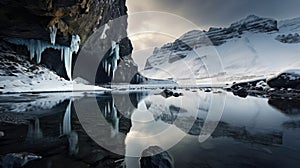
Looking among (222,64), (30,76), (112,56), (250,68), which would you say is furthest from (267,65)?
(30,76)

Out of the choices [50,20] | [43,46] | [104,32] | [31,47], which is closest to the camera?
[50,20]

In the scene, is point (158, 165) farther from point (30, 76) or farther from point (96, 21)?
point (96, 21)

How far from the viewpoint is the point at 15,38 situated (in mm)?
22516

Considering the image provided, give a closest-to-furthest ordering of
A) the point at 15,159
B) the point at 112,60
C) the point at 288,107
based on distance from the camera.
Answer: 1. the point at 15,159
2. the point at 288,107
3. the point at 112,60

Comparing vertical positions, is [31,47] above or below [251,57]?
below

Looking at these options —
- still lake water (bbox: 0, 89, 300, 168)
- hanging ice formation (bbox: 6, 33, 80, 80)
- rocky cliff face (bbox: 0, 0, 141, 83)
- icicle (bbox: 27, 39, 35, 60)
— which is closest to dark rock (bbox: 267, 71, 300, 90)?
still lake water (bbox: 0, 89, 300, 168)

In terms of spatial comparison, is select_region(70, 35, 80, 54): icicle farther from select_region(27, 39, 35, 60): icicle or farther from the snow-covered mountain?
the snow-covered mountain

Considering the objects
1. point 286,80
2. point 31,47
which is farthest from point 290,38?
point 31,47

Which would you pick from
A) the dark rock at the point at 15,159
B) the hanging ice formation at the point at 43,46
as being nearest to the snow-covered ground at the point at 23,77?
the hanging ice formation at the point at 43,46

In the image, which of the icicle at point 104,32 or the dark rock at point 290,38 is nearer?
the icicle at point 104,32

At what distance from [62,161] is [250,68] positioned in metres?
96.2

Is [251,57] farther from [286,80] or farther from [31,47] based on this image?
[31,47]

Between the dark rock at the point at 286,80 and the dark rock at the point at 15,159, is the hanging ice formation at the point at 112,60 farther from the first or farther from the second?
the dark rock at the point at 15,159

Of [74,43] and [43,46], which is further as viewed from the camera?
[74,43]
